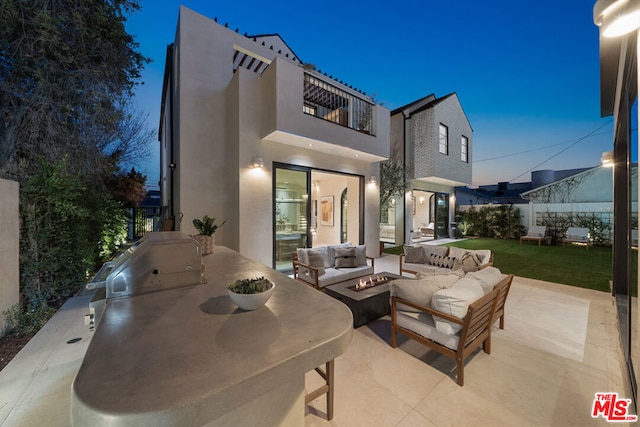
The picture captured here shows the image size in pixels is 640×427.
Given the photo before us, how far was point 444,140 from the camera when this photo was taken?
10906 millimetres

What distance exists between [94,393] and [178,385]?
0.20 m

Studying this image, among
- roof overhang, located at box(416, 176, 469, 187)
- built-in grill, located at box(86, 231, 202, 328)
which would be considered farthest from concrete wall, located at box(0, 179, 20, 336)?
roof overhang, located at box(416, 176, 469, 187)

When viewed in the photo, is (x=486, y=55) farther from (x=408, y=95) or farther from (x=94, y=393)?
(x=94, y=393)

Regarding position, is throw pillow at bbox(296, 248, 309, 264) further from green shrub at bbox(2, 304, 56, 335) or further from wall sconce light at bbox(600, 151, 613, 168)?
wall sconce light at bbox(600, 151, 613, 168)

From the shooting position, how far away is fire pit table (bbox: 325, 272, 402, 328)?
3.24 m

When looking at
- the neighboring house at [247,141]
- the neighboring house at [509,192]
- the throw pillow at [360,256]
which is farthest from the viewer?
the neighboring house at [509,192]

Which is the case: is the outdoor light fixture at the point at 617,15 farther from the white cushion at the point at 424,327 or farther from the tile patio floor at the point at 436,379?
the tile patio floor at the point at 436,379

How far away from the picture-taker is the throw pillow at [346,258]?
16.0ft

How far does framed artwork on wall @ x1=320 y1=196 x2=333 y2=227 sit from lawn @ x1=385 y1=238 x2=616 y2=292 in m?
2.64

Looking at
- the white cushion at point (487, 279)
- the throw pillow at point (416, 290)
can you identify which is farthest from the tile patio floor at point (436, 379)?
the white cushion at point (487, 279)

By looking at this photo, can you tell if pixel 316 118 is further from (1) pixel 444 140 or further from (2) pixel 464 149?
(2) pixel 464 149

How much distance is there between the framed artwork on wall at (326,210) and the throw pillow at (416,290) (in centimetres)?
709

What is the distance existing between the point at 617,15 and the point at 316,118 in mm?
4876

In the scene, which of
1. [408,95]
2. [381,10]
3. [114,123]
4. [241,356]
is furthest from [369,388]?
[408,95]
